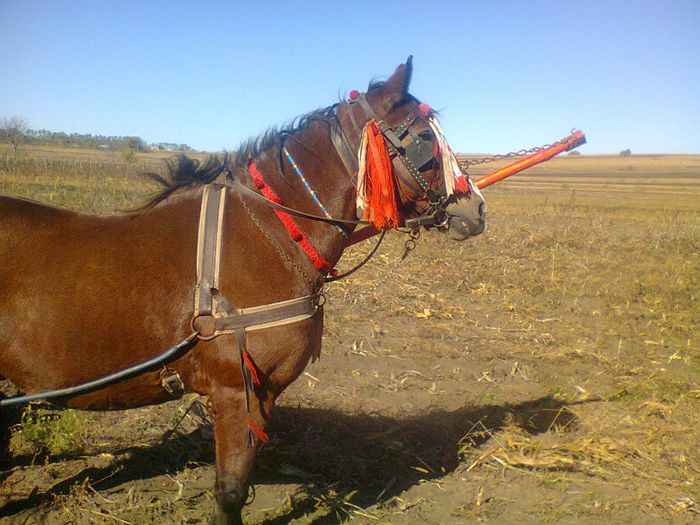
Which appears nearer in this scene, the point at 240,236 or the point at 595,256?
the point at 240,236

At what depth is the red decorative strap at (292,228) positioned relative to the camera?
258cm

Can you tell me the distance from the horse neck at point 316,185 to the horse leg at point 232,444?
75 centimetres

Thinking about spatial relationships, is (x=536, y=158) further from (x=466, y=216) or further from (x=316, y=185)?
(x=316, y=185)

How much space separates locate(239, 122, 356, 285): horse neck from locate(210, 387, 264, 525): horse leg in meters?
0.75

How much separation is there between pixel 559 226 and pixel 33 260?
15872mm

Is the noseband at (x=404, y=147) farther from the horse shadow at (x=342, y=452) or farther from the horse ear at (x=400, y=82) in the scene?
the horse shadow at (x=342, y=452)

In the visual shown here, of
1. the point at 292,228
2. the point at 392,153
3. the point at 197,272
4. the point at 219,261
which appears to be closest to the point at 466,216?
the point at 392,153

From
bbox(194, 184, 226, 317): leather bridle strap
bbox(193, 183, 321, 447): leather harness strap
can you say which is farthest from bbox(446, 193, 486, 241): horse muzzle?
bbox(194, 184, 226, 317): leather bridle strap

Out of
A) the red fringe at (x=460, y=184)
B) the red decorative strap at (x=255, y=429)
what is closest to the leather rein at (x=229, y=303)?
the red decorative strap at (x=255, y=429)

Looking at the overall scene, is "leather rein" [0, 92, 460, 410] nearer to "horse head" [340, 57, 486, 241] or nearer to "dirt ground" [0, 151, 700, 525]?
"horse head" [340, 57, 486, 241]

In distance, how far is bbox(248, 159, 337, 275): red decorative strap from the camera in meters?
2.58

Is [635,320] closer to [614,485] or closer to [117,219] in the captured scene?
[614,485]

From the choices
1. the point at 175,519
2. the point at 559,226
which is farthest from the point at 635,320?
the point at 559,226

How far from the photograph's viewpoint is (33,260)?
2.42m
